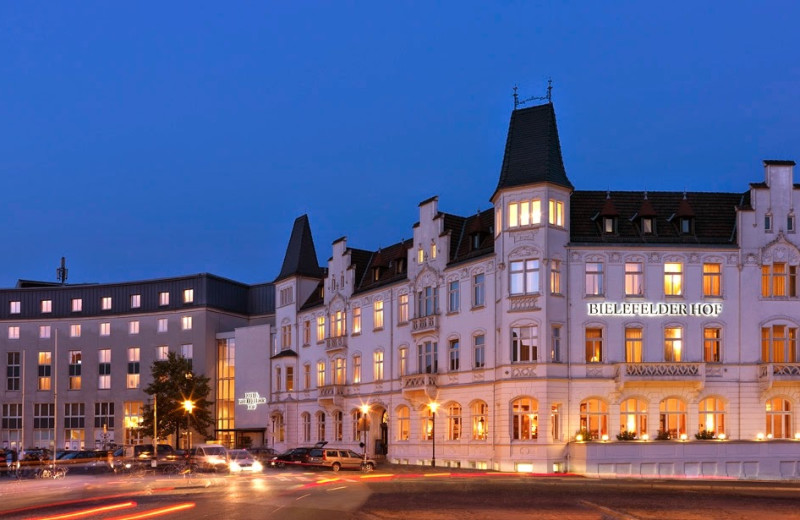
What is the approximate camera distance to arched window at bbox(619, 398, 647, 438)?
6081 centimetres

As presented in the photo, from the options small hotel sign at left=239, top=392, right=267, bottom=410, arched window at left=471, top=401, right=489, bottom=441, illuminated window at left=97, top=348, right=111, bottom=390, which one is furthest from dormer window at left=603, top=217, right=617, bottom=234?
illuminated window at left=97, top=348, right=111, bottom=390

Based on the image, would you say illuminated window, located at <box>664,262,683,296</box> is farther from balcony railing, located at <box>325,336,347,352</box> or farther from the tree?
the tree

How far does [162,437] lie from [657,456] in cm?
5508

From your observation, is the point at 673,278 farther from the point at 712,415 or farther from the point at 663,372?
the point at 712,415

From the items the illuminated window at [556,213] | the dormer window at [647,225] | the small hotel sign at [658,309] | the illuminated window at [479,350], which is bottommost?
the illuminated window at [479,350]

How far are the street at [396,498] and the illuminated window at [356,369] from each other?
27560 millimetres

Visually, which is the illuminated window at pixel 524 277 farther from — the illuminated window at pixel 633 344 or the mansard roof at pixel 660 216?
the illuminated window at pixel 633 344

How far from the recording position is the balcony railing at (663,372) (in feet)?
195

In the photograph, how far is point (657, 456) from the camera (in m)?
58.2

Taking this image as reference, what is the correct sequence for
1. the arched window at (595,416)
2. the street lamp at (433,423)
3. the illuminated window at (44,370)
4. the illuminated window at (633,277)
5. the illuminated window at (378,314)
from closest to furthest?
1. the arched window at (595,416)
2. the illuminated window at (633,277)
3. the street lamp at (433,423)
4. the illuminated window at (378,314)
5. the illuminated window at (44,370)

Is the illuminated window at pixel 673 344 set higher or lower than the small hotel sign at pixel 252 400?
higher

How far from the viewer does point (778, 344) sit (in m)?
61.3

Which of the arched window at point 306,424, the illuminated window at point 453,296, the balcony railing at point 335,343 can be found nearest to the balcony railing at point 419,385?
the illuminated window at point 453,296

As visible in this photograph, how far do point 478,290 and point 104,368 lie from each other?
6256 cm
